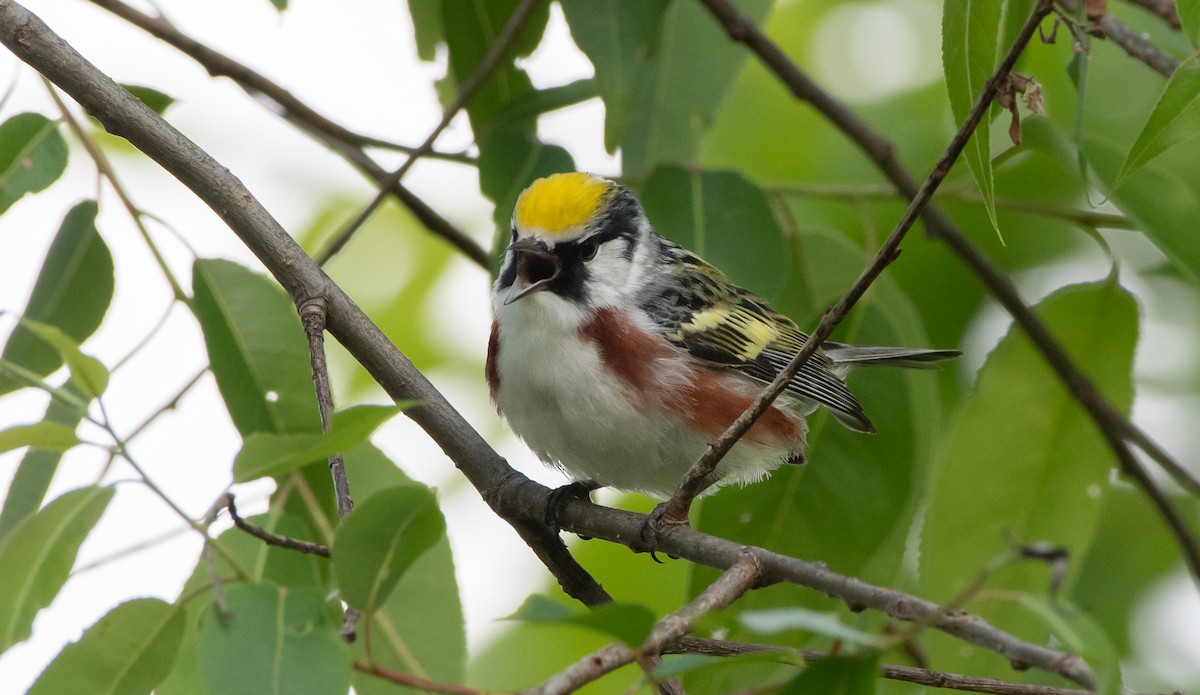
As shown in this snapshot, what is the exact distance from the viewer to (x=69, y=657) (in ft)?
7.91

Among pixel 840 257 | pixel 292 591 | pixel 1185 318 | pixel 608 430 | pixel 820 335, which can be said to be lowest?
pixel 292 591

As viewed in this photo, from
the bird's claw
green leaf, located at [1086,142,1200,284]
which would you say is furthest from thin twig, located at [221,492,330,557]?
green leaf, located at [1086,142,1200,284]

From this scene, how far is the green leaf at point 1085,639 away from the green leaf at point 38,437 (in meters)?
1.52

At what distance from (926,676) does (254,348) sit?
1825 mm

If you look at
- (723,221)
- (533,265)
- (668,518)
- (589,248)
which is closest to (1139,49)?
(723,221)

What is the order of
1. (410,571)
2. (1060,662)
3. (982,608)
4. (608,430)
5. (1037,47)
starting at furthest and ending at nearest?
(1037,47) → (982,608) → (608,430) → (410,571) → (1060,662)

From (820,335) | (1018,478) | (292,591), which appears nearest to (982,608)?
(1018,478)

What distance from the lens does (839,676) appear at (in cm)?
183

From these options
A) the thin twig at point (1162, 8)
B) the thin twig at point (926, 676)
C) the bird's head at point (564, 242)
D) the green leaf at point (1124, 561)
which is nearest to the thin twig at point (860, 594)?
the thin twig at point (926, 676)

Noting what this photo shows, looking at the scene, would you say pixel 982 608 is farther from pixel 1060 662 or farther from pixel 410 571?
pixel 1060 662

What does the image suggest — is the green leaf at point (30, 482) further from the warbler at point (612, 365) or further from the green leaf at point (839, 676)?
the green leaf at point (839, 676)

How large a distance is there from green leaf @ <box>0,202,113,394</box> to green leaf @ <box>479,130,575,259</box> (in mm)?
1138

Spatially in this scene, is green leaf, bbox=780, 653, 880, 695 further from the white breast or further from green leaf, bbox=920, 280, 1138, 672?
green leaf, bbox=920, 280, 1138, 672

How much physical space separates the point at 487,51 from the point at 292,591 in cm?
242
